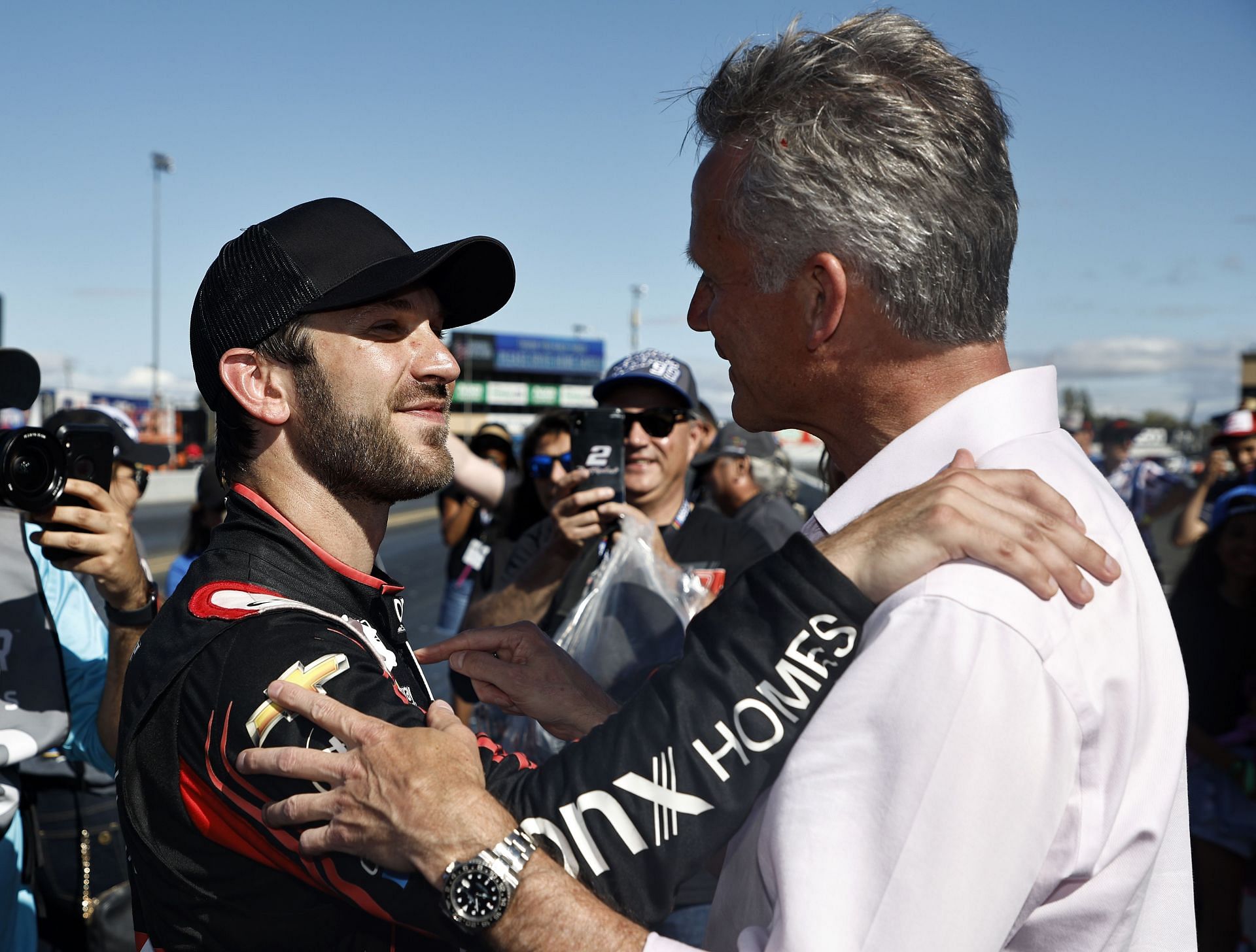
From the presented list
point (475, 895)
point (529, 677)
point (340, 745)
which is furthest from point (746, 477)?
point (475, 895)

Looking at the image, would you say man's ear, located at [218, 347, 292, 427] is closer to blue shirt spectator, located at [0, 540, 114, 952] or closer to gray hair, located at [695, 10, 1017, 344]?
gray hair, located at [695, 10, 1017, 344]

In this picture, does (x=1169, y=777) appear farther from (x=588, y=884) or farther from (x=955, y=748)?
(x=588, y=884)

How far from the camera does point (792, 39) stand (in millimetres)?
1537

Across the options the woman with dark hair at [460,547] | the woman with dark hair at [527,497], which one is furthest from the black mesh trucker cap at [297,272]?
the woman with dark hair at [460,547]

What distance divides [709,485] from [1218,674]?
3.04 m

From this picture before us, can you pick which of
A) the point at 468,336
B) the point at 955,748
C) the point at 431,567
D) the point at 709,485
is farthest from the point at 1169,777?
the point at 468,336

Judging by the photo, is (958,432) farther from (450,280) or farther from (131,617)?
(131,617)

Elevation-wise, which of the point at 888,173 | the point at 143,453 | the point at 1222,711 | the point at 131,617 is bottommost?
the point at 1222,711

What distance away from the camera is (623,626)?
2.89 m

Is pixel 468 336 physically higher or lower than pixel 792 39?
lower

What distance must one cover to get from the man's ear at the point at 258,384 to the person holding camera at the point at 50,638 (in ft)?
2.76

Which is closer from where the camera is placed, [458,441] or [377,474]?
[377,474]

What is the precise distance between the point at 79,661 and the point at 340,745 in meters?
2.00

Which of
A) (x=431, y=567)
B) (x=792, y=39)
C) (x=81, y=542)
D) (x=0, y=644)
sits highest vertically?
(x=792, y=39)
